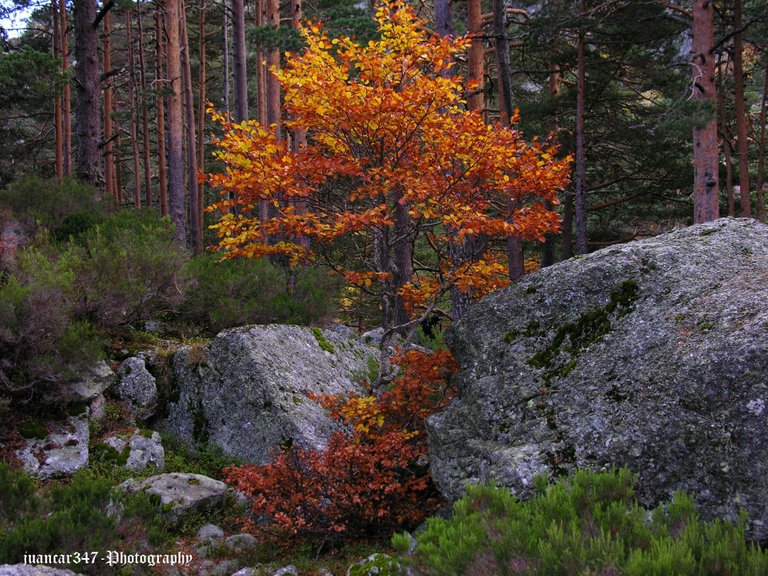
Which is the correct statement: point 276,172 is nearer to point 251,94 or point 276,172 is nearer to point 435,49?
point 435,49

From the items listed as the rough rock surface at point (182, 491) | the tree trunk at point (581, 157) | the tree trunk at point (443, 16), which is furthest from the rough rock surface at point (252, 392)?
the tree trunk at point (581, 157)

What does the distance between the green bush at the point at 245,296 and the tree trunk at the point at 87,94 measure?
3.42 meters

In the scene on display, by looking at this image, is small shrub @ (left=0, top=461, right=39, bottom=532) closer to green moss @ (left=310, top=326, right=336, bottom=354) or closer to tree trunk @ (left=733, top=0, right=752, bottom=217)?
green moss @ (left=310, top=326, right=336, bottom=354)

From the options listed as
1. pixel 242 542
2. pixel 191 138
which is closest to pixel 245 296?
pixel 242 542

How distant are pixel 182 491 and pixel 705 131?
9545 mm

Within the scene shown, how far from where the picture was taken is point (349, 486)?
186 inches

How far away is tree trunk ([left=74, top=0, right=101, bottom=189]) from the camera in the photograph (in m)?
10.3

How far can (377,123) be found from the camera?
17.1 ft

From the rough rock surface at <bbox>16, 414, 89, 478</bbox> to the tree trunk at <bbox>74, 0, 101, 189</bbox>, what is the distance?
588 cm

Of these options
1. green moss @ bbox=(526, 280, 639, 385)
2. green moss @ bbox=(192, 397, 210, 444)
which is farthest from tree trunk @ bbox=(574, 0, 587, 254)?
green moss @ bbox=(192, 397, 210, 444)

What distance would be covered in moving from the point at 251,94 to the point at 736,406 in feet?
86.6

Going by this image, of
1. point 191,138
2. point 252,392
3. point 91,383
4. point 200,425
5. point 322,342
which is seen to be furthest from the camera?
point 191,138

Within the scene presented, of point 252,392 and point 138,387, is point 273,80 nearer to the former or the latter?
point 138,387

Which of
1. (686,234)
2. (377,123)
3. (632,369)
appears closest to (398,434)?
(632,369)
